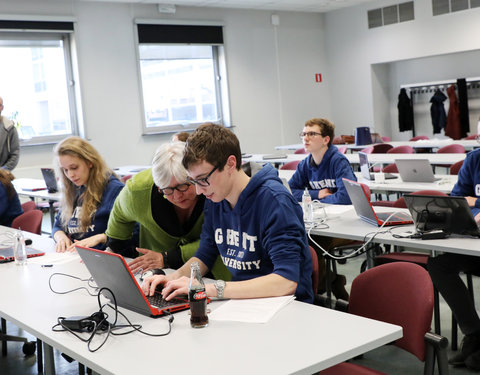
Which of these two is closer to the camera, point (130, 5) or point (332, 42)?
point (130, 5)

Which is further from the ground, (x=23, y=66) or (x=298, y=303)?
(x=23, y=66)

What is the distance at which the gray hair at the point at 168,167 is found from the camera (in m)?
2.50

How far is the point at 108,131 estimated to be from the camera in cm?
1015

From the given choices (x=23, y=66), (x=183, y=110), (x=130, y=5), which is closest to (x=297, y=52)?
(x=183, y=110)

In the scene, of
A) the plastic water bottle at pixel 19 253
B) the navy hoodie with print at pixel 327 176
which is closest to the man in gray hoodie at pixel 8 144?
the navy hoodie with print at pixel 327 176

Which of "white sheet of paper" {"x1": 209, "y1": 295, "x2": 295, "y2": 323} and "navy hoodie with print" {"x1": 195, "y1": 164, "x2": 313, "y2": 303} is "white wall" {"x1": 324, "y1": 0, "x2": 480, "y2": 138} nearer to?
"navy hoodie with print" {"x1": 195, "y1": 164, "x2": 313, "y2": 303}

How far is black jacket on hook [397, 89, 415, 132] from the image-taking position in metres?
12.1

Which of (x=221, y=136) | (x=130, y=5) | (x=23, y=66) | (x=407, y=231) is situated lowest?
(x=407, y=231)

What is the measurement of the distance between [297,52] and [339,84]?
3.75 ft

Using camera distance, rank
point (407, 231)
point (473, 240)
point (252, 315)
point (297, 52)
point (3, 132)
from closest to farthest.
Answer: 1. point (252, 315)
2. point (473, 240)
3. point (407, 231)
4. point (3, 132)
5. point (297, 52)

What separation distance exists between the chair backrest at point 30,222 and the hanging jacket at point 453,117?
29.0 feet

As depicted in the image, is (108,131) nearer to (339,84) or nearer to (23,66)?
(23,66)

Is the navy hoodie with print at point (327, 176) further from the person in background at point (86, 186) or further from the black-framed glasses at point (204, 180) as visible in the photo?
the black-framed glasses at point (204, 180)

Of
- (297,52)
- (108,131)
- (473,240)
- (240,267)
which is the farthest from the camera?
(297,52)
